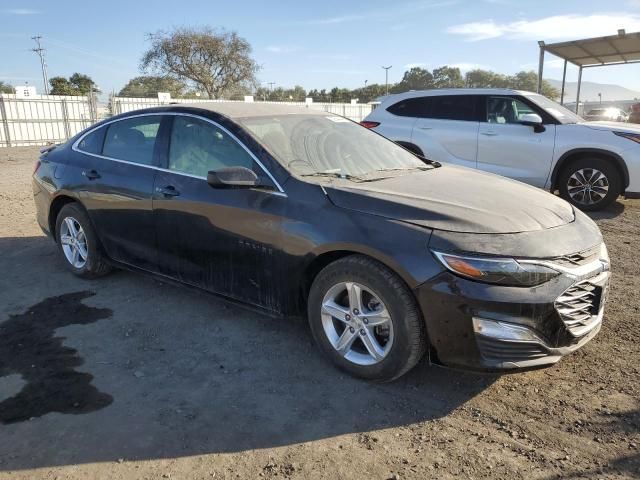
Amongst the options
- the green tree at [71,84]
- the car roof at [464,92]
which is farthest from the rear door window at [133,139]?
the green tree at [71,84]

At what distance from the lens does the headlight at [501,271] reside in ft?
9.16

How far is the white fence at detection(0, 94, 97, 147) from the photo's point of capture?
21859 mm

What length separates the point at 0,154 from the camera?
18469 millimetres

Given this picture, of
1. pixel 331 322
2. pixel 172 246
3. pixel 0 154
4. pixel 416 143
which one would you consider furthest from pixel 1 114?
pixel 331 322

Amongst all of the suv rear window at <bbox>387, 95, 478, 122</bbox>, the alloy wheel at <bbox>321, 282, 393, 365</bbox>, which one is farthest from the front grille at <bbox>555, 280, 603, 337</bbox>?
the suv rear window at <bbox>387, 95, 478, 122</bbox>

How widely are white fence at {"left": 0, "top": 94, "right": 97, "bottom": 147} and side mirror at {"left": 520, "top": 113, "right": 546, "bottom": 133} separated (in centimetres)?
2061

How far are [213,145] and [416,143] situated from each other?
5.60 metres

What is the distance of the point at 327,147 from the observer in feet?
13.5

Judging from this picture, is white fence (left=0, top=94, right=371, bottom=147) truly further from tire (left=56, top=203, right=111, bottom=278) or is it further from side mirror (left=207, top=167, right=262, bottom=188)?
side mirror (left=207, top=167, right=262, bottom=188)

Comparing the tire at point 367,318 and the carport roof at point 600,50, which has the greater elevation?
the carport roof at point 600,50

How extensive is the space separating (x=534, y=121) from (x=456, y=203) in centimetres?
539

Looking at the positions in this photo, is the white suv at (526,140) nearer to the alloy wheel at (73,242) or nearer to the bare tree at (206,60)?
the alloy wheel at (73,242)

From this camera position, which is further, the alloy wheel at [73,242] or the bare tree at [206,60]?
the bare tree at [206,60]

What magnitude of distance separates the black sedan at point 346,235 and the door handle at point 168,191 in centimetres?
1
